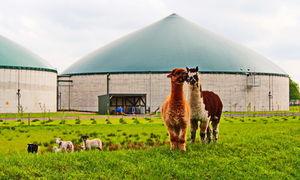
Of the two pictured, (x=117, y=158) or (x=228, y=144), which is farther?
(x=228, y=144)

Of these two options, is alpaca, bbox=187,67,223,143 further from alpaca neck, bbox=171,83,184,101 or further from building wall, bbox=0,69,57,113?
building wall, bbox=0,69,57,113

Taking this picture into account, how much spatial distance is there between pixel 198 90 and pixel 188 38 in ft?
185

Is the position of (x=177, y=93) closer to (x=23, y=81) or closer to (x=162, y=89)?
(x=23, y=81)

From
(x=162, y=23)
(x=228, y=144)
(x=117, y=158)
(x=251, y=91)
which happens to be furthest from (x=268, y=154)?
(x=162, y=23)

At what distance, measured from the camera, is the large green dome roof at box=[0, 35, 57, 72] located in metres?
53.0

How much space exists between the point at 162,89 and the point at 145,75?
3353 millimetres

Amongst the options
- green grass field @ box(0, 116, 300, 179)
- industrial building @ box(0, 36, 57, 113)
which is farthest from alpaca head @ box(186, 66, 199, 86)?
industrial building @ box(0, 36, 57, 113)

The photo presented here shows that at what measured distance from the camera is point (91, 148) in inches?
459

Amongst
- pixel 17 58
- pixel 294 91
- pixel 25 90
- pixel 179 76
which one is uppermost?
pixel 17 58

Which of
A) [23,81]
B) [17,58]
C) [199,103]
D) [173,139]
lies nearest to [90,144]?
[173,139]

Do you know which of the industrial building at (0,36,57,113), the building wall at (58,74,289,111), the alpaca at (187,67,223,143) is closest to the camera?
the alpaca at (187,67,223,143)

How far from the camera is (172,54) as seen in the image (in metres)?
61.5

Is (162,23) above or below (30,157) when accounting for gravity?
above

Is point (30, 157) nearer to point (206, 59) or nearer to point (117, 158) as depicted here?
point (117, 158)
